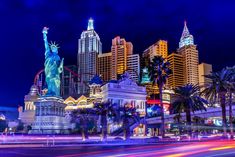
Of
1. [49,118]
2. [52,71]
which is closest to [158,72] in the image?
[49,118]

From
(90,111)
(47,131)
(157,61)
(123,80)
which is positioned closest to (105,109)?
(90,111)

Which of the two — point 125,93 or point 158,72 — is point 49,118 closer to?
point 125,93

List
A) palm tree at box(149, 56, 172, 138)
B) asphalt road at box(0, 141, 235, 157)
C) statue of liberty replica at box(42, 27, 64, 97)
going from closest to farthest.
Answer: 1. asphalt road at box(0, 141, 235, 157)
2. palm tree at box(149, 56, 172, 138)
3. statue of liberty replica at box(42, 27, 64, 97)

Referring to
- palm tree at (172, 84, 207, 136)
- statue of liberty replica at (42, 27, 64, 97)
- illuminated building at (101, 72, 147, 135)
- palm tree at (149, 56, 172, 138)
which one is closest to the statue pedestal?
statue of liberty replica at (42, 27, 64, 97)

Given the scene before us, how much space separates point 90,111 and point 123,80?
49.6 m

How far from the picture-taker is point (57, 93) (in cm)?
10231

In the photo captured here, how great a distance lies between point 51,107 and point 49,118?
139 inches

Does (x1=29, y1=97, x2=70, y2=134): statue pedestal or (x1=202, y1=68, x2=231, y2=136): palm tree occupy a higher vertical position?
(x1=202, y1=68, x2=231, y2=136): palm tree

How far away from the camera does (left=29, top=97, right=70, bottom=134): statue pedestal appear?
95562 mm

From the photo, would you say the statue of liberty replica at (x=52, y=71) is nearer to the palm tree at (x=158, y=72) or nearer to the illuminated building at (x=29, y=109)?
the palm tree at (x=158, y=72)

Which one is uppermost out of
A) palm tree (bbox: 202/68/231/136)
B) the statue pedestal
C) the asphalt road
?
palm tree (bbox: 202/68/231/136)

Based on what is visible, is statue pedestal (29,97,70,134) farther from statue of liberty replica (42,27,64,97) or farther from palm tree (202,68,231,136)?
palm tree (202,68,231,136)

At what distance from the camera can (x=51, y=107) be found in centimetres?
9806

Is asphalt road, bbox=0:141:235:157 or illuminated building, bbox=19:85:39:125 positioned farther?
illuminated building, bbox=19:85:39:125
